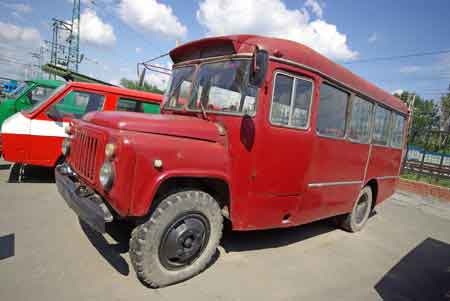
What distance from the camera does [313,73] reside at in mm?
3367

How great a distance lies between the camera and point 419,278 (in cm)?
375

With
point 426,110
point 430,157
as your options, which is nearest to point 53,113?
point 430,157

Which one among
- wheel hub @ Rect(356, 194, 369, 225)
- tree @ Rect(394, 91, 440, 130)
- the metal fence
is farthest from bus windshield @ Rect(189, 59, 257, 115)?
tree @ Rect(394, 91, 440, 130)

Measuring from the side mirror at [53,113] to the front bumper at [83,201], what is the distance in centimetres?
245

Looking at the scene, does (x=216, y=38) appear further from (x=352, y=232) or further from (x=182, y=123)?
(x=352, y=232)

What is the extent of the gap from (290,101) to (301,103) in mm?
215

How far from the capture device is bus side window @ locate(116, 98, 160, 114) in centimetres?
593

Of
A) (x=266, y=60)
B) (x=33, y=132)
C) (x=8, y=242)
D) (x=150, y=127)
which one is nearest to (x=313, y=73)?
(x=266, y=60)

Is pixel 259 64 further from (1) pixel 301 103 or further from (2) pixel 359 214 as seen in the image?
(2) pixel 359 214

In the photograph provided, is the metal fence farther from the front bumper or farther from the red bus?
the front bumper

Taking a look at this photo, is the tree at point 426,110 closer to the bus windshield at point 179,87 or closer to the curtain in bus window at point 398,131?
the curtain in bus window at point 398,131

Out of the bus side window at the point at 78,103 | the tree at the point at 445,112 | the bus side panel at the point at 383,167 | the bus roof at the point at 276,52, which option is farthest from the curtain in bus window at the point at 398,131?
the tree at the point at 445,112

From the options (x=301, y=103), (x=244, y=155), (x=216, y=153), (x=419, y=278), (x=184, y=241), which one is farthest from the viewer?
(x=419, y=278)

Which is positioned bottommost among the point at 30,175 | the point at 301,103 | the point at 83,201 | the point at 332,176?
the point at 30,175
